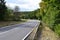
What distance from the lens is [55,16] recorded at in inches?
939

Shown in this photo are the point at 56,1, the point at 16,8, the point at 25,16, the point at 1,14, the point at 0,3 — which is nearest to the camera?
the point at 56,1

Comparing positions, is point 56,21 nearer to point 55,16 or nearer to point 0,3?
point 55,16

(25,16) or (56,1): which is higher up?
(56,1)

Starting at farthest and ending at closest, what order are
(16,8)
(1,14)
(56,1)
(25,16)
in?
(25,16) < (16,8) < (1,14) < (56,1)

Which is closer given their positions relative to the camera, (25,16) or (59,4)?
(59,4)

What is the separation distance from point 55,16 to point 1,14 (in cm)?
5316

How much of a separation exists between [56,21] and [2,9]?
5483cm

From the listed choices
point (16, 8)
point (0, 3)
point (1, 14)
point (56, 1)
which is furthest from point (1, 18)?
point (16, 8)

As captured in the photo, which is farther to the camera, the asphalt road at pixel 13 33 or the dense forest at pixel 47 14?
the dense forest at pixel 47 14

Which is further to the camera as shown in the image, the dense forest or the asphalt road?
the dense forest

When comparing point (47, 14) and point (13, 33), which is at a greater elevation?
point (47, 14)

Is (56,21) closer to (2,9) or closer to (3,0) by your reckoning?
(2,9)

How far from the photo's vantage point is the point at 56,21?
2400 cm

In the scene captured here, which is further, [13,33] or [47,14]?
[47,14]
